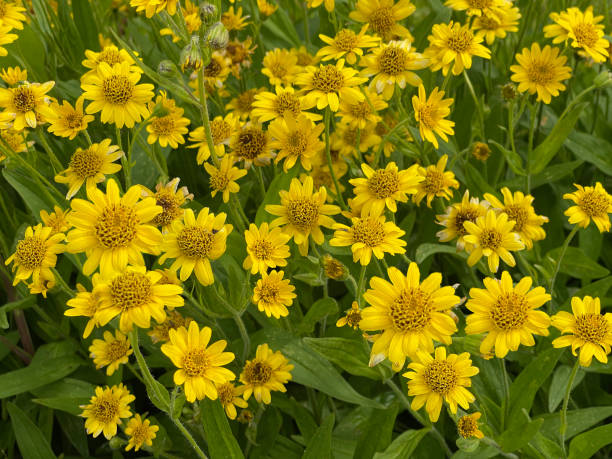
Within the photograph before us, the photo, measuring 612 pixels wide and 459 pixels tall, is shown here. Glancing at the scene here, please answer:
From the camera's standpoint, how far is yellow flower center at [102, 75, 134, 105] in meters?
1.30

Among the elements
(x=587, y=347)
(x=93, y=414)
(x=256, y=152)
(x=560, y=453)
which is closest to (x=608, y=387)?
(x=560, y=453)

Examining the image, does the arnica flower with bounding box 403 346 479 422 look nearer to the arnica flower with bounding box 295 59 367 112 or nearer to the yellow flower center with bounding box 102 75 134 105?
the arnica flower with bounding box 295 59 367 112

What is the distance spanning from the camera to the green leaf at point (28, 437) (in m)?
1.40

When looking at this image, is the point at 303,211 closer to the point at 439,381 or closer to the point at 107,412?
the point at 439,381

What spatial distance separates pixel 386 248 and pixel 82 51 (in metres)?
1.50

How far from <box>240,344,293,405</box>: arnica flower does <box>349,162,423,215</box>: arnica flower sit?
0.38 m

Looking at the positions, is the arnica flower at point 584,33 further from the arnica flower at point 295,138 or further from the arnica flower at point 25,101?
the arnica flower at point 25,101

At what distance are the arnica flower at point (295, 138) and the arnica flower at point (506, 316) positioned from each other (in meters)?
0.52

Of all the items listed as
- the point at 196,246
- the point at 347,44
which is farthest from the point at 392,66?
the point at 196,246

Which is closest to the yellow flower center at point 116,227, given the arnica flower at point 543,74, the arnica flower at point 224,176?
Answer: the arnica flower at point 224,176

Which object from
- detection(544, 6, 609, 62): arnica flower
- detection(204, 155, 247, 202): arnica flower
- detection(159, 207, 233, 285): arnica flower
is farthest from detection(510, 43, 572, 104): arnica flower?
detection(159, 207, 233, 285): arnica flower

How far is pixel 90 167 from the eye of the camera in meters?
1.32

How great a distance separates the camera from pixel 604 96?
223 cm

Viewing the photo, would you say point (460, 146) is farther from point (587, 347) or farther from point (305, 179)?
point (587, 347)
